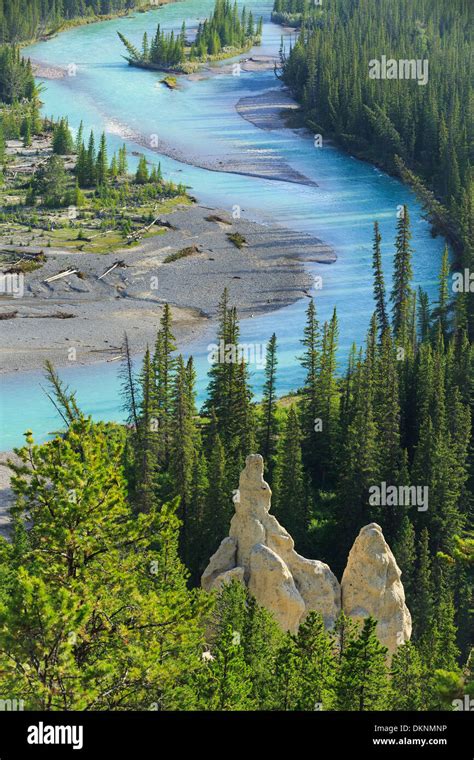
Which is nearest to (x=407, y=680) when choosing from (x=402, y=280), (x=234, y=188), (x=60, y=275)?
(x=402, y=280)

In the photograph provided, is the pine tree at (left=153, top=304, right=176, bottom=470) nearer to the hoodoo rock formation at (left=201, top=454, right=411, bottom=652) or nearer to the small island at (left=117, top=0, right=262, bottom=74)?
the hoodoo rock formation at (left=201, top=454, right=411, bottom=652)

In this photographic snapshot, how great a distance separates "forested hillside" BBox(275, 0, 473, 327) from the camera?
407 ft

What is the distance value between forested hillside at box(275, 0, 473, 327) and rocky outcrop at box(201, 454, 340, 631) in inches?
2014

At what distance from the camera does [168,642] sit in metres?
33.3

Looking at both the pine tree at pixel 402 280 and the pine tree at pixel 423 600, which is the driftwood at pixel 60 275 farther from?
the pine tree at pixel 423 600

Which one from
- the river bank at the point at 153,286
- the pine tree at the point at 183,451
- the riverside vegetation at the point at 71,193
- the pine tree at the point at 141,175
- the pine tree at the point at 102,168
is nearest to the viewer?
the pine tree at the point at 183,451

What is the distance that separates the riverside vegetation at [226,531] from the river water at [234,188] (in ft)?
18.4

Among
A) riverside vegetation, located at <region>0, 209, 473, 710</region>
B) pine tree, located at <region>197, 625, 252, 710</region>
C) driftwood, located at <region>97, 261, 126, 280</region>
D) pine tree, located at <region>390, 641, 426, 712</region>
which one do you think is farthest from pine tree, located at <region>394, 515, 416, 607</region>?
driftwood, located at <region>97, 261, 126, 280</region>

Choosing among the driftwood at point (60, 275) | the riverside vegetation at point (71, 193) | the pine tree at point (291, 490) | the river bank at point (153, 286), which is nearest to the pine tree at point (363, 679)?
the pine tree at point (291, 490)

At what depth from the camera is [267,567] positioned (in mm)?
47625

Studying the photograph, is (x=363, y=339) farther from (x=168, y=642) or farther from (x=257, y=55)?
(x=257, y=55)

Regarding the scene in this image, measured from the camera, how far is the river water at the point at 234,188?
8244cm
